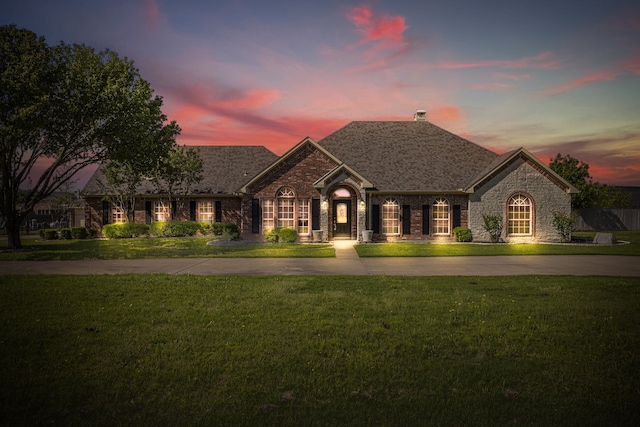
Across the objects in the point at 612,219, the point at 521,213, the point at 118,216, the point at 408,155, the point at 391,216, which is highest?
the point at 408,155

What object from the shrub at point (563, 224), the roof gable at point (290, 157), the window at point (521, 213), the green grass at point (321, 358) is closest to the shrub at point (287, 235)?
the roof gable at point (290, 157)

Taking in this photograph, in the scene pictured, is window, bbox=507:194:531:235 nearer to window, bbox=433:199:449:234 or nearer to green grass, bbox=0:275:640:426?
window, bbox=433:199:449:234

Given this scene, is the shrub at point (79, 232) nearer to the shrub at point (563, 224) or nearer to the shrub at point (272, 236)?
the shrub at point (272, 236)

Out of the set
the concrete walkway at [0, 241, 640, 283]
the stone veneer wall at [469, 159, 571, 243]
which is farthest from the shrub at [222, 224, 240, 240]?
the stone veneer wall at [469, 159, 571, 243]

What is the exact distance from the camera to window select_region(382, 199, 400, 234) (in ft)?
94.0

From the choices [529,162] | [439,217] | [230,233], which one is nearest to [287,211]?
[230,233]

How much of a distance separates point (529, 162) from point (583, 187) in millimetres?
22866

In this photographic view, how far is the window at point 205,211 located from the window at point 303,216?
31.5 ft

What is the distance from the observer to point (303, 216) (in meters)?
28.5

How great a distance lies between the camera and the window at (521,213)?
91.8 ft

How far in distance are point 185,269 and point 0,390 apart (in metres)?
9.61

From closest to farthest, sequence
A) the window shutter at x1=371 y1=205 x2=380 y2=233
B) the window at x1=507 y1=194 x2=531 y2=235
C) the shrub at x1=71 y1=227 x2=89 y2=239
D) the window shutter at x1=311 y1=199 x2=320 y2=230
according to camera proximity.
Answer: the window at x1=507 y1=194 x2=531 y2=235 < the window shutter at x1=311 y1=199 x2=320 y2=230 < the window shutter at x1=371 y1=205 x2=380 y2=233 < the shrub at x1=71 y1=227 x2=89 y2=239

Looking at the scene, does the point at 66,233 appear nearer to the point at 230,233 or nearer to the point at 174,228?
the point at 174,228

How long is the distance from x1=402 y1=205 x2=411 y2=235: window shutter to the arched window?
25.2 ft
